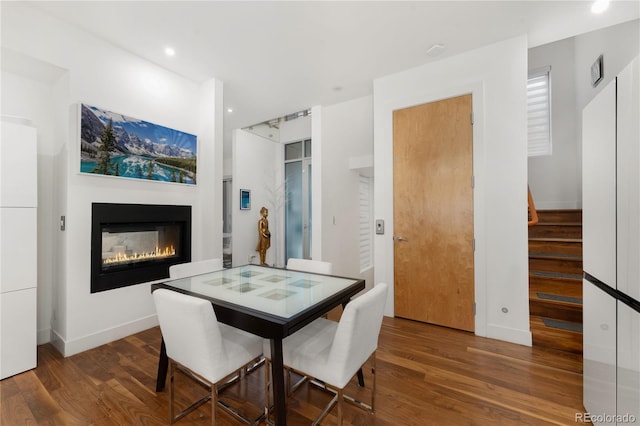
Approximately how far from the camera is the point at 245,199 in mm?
5375

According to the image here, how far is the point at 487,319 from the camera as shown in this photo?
2.57 m

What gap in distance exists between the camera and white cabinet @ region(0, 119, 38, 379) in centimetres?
194

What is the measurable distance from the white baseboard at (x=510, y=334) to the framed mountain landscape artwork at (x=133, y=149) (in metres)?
3.51

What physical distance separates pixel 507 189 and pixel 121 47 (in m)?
3.95

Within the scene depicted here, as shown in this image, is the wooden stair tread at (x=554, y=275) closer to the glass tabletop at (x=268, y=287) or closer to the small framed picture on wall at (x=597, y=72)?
the glass tabletop at (x=268, y=287)

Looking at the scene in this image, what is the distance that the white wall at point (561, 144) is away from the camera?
3717 millimetres

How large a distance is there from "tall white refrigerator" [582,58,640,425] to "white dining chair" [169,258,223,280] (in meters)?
2.53

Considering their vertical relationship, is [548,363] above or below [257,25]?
below

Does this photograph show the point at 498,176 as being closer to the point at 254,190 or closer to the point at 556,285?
the point at 556,285

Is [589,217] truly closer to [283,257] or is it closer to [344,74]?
[344,74]

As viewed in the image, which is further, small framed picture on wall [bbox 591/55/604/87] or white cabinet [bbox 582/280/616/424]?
small framed picture on wall [bbox 591/55/604/87]

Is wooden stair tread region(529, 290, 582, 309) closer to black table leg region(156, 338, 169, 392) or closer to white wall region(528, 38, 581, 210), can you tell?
white wall region(528, 38, 581, 210)

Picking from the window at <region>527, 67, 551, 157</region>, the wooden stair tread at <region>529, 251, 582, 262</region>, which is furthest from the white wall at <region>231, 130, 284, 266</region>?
the window at <region>527, 67, 551, 157</region>

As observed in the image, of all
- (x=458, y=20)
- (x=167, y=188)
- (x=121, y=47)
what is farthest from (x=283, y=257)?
(x=458, y=20)
